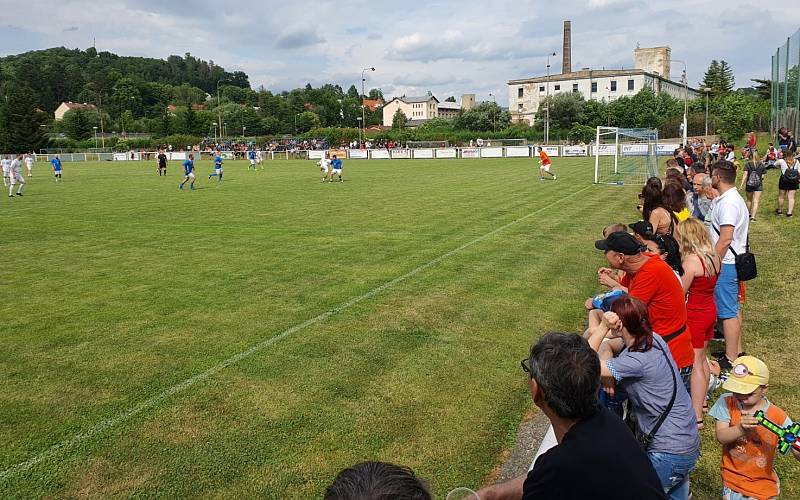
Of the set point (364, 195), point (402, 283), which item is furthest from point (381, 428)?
point (364, 195)

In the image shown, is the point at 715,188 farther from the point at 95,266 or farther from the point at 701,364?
the point at 95,266

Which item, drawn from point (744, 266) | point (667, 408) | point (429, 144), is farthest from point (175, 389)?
point (429, 144)

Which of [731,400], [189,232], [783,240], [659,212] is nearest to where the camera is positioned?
[731,400]

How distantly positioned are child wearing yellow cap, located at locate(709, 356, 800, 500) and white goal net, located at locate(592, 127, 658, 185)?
82.9ft

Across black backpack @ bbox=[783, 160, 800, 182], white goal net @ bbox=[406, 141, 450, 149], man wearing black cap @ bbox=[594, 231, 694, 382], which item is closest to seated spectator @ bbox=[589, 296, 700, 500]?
man wearing black cap @ bbox=[594, 231, 694, 382]

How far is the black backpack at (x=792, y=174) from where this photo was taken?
15.7 metres

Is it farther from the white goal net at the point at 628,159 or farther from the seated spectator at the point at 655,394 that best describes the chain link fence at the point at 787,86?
the seated spectator at the point at 655,394

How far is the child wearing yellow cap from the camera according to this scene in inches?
144

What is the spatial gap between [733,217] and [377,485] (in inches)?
265

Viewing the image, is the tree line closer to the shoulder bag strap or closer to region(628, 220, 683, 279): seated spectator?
region(628, 220, 683, 279): seated spectator

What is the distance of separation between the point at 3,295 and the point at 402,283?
22.1 feet

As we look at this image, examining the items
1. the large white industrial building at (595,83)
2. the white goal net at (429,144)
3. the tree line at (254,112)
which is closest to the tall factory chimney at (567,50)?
the large white industrial building at (595,83)

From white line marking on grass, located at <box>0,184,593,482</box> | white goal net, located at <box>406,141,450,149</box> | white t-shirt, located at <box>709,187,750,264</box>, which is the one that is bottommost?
white line marking on grass, located at <box>0,184,593,482</box>

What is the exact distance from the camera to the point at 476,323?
8297 mm
